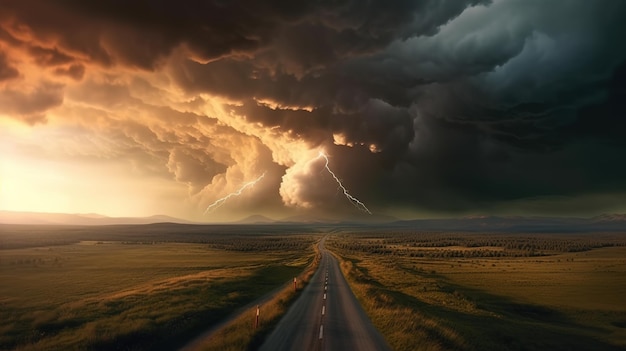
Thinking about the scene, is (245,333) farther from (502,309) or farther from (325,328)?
(502,309)

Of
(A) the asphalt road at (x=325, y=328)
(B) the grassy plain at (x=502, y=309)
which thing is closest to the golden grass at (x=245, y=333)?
(A) the asphalt road at (x=325, y=328)

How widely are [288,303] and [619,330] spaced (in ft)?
89.8

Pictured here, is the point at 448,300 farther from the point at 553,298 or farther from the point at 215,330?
the point at 215,330

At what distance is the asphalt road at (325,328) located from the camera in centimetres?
1908

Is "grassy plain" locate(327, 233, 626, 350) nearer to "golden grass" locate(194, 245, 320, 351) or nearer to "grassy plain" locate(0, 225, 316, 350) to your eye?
"golden grass" locate(194, 245, 320, 351)

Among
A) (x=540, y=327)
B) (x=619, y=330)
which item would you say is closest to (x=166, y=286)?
(x=540, y=327)

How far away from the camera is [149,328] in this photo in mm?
23766

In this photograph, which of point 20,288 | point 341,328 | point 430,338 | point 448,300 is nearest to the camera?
point 430,338

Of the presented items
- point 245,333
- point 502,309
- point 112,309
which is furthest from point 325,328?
point 502,309

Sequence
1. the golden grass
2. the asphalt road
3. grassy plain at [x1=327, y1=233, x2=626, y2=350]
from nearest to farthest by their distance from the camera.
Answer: the golden grass
the asphalt road
grassy plain at [x1=327, y1=233, x2=626, y2=350]

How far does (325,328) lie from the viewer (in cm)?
2250

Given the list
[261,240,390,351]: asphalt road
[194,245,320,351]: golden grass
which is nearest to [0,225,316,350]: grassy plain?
[194,245,320,351]: golden grass

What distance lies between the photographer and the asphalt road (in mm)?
19078

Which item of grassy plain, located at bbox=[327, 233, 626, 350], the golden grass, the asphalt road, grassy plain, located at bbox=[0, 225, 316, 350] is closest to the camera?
the golden grass
